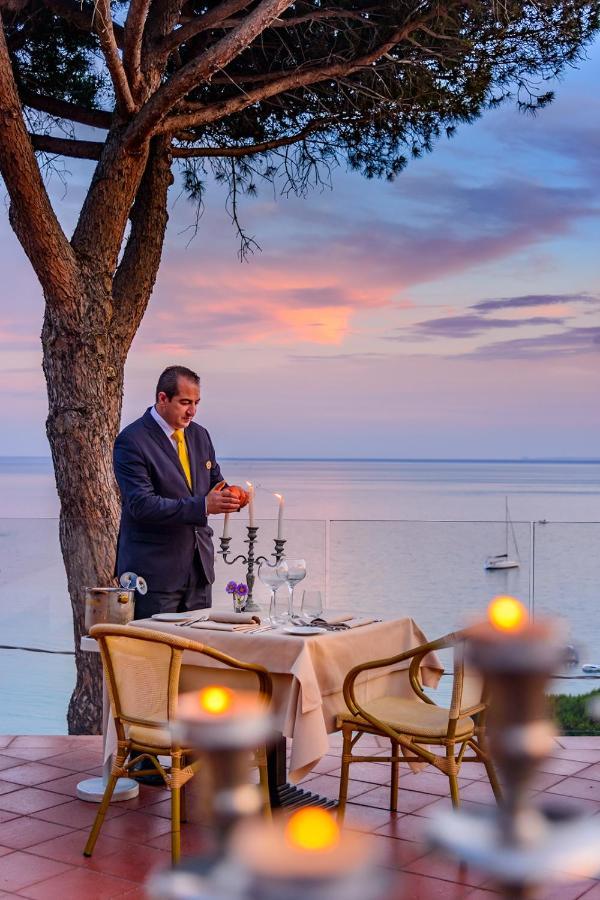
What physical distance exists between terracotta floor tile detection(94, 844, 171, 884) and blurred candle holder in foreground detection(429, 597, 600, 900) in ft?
9.64

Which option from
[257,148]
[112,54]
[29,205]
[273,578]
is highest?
[257,148]

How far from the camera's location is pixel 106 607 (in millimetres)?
3961

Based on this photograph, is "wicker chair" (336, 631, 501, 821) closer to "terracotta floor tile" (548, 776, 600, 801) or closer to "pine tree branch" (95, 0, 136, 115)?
"terracotta floor tile" (548, 776, 600, 801)

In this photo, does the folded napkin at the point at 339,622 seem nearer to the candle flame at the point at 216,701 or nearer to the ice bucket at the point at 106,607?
the ice bucket at the point at 106,607

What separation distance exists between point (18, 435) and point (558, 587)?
11.3 m

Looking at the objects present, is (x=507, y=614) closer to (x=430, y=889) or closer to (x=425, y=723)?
(x=430, y=889)

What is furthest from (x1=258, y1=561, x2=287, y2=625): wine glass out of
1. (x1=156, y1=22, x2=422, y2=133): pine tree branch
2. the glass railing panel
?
(x1=156, y1=22, x2=422, y2=133): pine tree branch

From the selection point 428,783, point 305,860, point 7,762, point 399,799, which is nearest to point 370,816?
point 399,799

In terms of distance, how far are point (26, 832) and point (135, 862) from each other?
0.50 metres

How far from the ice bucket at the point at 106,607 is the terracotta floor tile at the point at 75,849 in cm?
74

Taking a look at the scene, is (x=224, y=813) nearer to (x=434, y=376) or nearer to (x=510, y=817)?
(x=510, y=817)

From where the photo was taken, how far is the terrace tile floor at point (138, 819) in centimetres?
329

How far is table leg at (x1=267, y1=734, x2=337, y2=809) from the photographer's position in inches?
150

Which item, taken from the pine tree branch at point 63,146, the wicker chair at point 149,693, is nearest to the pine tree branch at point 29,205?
the pine tree branch at point 63,146
